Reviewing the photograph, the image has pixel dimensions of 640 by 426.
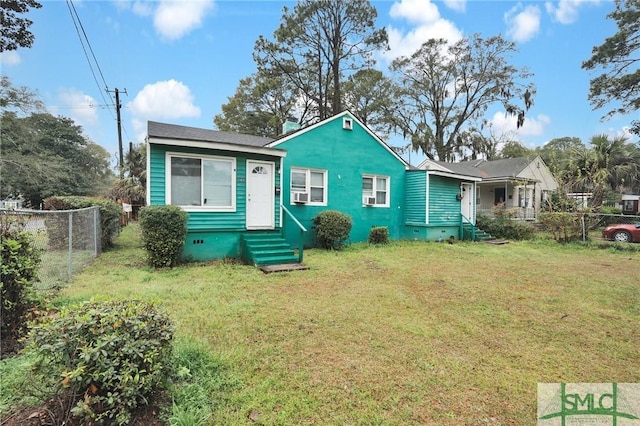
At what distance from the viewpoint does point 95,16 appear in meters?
9.09

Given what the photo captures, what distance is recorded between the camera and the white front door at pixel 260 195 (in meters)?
8.57

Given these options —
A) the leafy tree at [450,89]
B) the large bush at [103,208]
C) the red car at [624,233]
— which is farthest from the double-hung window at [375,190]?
the leafy tree at [450,89]

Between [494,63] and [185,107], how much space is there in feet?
81.1

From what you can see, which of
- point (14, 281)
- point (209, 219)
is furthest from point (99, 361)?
point (209, 219)

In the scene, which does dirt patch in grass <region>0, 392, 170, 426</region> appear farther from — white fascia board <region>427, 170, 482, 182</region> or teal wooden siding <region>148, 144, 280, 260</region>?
white fascia board <region>427, 170, 482, 182</region>

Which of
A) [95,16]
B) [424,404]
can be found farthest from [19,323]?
[95,16]

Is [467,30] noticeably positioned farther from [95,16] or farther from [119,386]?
[119,386]

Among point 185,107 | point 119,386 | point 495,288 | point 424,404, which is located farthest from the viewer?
point 185,107

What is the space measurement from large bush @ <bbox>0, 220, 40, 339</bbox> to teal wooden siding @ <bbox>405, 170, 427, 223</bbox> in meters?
11.9

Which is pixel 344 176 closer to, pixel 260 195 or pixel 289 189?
pixel 289 189

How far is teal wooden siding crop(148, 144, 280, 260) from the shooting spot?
290 inches

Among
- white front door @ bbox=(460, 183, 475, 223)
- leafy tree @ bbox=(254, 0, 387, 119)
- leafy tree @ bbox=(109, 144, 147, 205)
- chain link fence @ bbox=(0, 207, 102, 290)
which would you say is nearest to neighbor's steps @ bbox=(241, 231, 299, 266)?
chain link fence @ bbox=(0, 207, 102, 290)

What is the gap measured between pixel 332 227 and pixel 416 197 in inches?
192

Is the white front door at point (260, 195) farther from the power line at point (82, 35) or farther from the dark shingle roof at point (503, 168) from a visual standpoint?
the dark shingle roof at point (503, 168)
